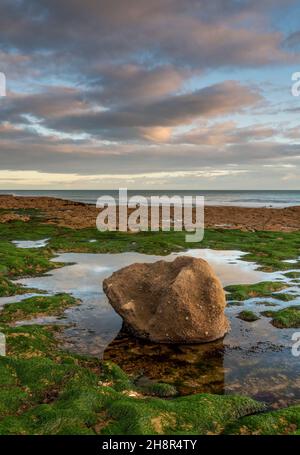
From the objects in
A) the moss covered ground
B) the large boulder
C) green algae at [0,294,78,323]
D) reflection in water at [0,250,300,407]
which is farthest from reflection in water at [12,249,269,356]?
the large boulder

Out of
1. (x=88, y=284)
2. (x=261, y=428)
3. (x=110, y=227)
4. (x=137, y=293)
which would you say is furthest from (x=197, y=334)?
(x=110, y=227)

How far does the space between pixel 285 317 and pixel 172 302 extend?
17.0 ft

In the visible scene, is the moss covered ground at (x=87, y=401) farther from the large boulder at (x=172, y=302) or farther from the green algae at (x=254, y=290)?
the green algae at (x=254, y=290)

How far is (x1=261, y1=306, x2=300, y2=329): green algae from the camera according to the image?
18.0 metres

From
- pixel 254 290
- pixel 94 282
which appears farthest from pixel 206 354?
pixel 94 282

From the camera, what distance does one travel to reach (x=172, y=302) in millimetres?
16531

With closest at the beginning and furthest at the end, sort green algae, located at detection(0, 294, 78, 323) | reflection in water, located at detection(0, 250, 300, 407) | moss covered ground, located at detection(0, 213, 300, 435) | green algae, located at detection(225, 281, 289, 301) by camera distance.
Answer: moss covered ground, located at detection(0, 213, 300, 435) < reflection in water, located at detection(0, 250, 300, 407) < green algae, located at detection(0, 294, 78, 323) < green algae, located at detection(225, 281, 289, 301)

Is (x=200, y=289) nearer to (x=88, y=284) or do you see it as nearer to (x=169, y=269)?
(x=169, y=269)

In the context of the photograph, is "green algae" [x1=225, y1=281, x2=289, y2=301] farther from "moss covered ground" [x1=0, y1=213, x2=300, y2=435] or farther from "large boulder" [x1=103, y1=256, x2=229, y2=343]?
"moss covered ground" [x1=0, y1=213, x2=300, y2=435]

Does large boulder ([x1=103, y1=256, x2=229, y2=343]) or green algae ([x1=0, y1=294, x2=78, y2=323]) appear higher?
large boulder ([x1=103, y1=256, x2=229, y2=343])

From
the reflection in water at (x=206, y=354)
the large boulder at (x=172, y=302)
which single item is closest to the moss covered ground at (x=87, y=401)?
the reflection in water at (x=206, y=354)

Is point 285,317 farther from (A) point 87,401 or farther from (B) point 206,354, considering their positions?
(A) point 87,401

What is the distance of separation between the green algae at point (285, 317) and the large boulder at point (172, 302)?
2.43 metres

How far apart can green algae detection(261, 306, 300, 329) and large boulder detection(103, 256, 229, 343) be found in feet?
7.98
